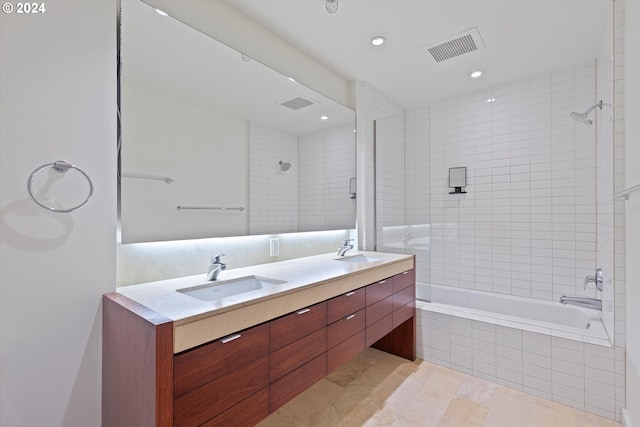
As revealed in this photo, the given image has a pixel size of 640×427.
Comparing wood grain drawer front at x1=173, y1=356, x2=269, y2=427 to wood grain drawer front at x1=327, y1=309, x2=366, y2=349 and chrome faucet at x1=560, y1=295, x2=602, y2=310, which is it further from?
chrome faucet at x1=560, y1=295, x2=602, y2=310

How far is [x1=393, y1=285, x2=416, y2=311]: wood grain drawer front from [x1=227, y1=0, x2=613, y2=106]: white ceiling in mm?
Result: 1968

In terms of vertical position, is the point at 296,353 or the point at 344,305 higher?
the point at 344,305

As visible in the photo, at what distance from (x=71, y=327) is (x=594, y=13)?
3.44 metres

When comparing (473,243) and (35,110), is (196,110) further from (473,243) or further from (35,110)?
(473,243)

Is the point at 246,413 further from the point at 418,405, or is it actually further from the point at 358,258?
the point at 358,258

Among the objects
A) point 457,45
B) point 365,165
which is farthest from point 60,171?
point 457,45

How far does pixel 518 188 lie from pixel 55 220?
359cm

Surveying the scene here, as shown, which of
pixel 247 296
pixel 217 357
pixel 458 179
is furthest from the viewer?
pixel 458 179

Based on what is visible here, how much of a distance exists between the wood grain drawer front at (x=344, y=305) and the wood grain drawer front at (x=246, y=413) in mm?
503

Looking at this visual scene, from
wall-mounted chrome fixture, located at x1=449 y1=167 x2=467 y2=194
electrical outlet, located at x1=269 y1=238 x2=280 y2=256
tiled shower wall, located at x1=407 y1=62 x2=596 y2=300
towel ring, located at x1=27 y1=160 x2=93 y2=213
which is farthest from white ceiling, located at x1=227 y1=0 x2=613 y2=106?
electrical outlet, located at x1=269 y1=238 x2=280 y2=256

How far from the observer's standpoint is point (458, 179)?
10.7ft

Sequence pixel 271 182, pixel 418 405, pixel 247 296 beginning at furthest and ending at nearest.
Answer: pixel 271 182 → pixel 418 405 → pixel 247 296

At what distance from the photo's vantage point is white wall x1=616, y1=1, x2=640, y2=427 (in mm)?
1425

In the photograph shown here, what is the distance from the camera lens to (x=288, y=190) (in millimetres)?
2307
